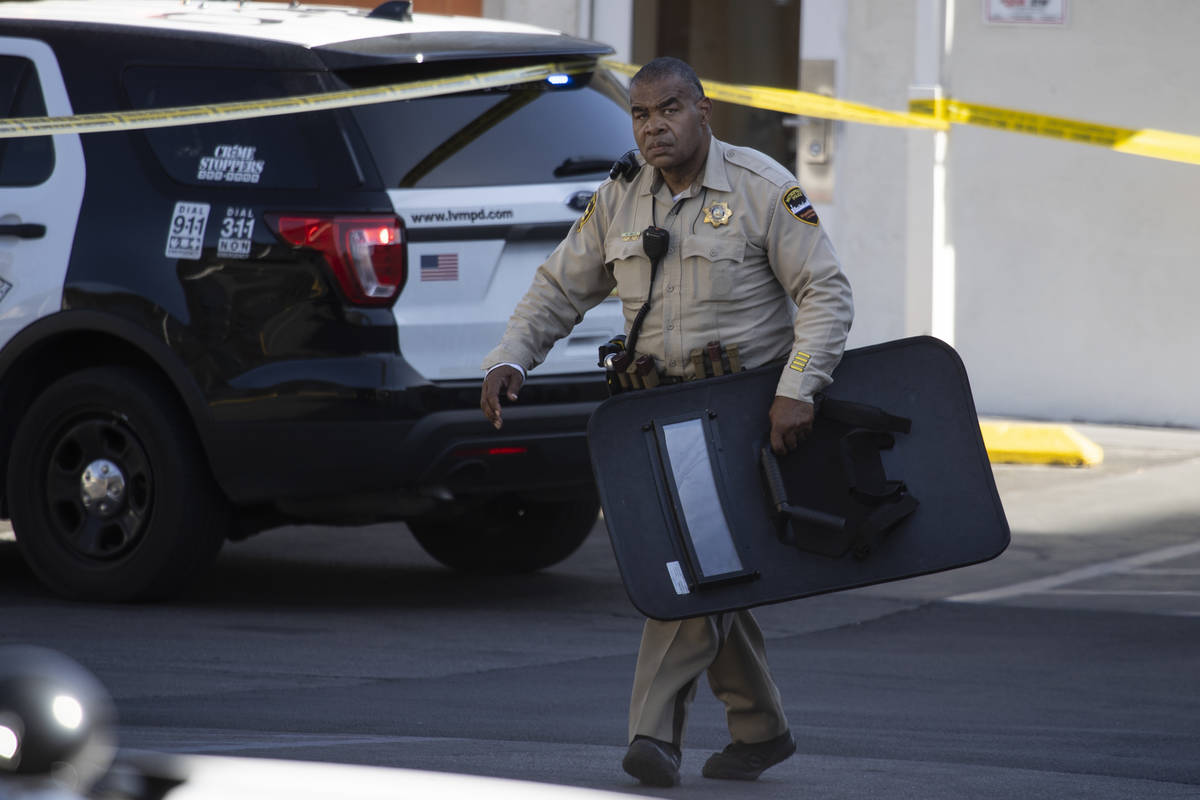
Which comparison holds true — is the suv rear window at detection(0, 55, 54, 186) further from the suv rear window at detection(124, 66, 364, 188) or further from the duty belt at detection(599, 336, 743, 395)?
the duty belt at detection(599, 336, 743, 395)

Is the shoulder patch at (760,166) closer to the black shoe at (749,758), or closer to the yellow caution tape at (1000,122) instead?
the black shoe at (749,758)

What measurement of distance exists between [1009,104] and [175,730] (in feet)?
29.4

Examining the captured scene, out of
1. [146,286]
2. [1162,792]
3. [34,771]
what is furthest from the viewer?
[146,286]

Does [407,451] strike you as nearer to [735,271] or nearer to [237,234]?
[237,234]

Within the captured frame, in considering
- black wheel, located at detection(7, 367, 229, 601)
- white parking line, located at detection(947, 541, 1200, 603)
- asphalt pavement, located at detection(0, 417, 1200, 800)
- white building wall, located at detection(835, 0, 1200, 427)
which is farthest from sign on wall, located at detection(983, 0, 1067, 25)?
black wheel, located at detection(7, 367, 229, 601)

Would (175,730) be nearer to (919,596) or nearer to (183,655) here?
(183,655)

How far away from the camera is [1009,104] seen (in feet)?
42.1

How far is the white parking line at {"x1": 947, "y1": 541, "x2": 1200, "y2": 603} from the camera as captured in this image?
7.89 meters

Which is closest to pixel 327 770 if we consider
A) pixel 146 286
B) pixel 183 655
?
pixel 183 655

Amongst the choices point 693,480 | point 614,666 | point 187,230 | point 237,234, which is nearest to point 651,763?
point 693,480

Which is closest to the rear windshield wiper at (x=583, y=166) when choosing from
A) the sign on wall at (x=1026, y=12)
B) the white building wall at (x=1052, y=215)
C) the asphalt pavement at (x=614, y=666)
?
the asphalt pavement at (x=614, y=666)

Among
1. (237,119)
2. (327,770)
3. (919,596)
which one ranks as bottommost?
(919,596)

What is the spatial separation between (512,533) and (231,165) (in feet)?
6.50

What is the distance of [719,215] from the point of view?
4.50 m
